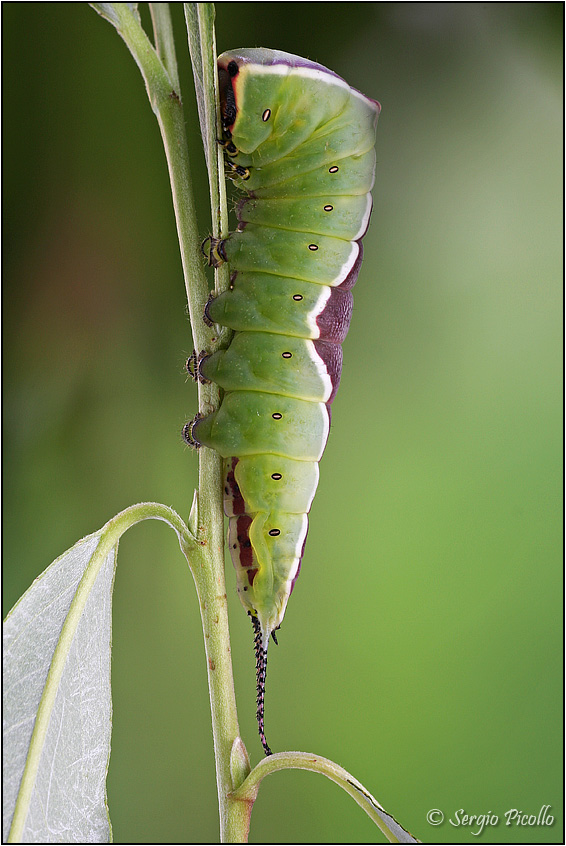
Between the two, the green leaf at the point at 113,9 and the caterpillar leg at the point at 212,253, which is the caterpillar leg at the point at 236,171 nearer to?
the caterpillar leg at the point at 212,253

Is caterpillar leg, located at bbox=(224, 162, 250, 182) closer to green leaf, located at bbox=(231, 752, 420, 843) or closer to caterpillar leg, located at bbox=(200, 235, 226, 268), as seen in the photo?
caterpillar leg, located at bbox=(200, 235, 226, 268)

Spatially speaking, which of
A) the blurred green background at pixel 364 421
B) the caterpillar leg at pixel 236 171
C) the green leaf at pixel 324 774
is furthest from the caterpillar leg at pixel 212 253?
the blurred green background at pixel 364 421

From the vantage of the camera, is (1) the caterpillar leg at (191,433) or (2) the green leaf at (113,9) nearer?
(2) the green leaf at (113,9)

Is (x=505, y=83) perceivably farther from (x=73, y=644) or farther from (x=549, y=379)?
(x=73, y=644)

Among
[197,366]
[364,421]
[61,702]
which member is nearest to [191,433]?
[197,366]

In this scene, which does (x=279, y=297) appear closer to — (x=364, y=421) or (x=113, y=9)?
(x=113, y=9)
